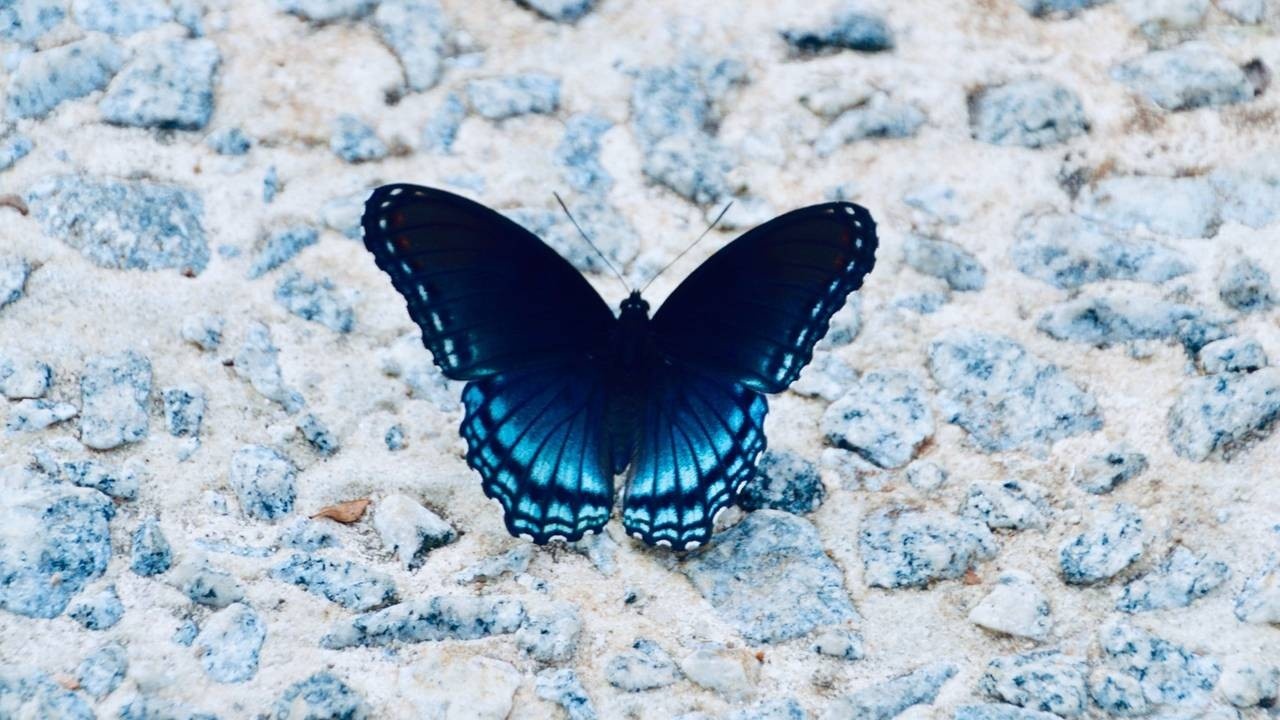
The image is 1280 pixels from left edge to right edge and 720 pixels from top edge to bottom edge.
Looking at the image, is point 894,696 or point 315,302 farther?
point 315,302

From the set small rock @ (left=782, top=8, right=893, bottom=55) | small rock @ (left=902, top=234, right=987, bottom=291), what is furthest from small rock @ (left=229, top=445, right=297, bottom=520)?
small rock @ (left=782, top=8, right=893, bottom=55)

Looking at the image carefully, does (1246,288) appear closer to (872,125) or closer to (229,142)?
(872,125)

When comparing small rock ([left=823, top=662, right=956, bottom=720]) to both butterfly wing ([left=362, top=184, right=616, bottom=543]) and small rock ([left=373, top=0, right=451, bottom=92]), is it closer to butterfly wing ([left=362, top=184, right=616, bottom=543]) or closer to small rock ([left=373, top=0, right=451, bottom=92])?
butterfly wing ([left=362, top=184, right=616, bottom=543])

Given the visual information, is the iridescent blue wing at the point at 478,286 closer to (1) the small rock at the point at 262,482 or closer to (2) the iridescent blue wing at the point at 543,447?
(2) the iridescent blue wing at the point at 543,447

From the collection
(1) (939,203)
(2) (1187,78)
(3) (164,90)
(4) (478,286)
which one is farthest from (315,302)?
(2) (1187,78)

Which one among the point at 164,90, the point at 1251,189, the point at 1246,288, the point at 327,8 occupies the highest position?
the point at 327,8

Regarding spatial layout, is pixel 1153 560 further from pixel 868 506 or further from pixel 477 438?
pixel 477 438

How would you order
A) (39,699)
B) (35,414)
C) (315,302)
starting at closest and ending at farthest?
(39,699)
(35,414)
(315,302)
